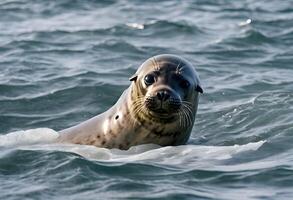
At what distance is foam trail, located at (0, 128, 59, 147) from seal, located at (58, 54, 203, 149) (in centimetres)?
26

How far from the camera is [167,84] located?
9.54m

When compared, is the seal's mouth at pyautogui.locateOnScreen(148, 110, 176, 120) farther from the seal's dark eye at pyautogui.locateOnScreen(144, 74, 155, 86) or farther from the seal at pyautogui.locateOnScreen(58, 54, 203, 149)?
the seal's dark eye at pyautogui.locateOnScreen(144, 74, 155, 86)

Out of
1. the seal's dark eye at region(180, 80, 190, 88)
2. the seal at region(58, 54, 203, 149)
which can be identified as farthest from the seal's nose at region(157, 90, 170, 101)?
the seal's dark eye at region(180, 80, 190, 88)

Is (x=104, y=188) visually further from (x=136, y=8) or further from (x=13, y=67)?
(x=136, y=8)

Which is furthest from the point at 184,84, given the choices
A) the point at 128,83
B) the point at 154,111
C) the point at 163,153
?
the point at 128,83

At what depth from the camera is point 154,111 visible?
937 centimetres

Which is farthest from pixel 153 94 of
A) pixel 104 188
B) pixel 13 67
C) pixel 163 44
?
pixel 163 44

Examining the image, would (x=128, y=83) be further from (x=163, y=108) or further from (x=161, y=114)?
(x=163, y=108)

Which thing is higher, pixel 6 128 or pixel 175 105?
pixel 175 105

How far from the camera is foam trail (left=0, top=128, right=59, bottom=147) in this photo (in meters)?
9.91

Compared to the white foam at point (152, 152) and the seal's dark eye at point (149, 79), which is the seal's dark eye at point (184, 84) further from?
the white foam at point (152, 152)

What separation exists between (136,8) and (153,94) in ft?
36.0

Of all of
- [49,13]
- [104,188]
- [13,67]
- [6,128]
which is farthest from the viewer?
[49,13]

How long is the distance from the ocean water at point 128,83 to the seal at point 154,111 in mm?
216
